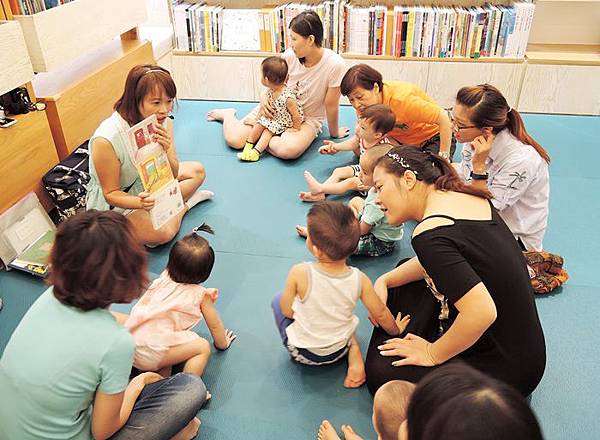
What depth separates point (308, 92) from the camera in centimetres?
351

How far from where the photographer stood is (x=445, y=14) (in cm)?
390

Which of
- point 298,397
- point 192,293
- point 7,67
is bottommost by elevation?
point 298,397

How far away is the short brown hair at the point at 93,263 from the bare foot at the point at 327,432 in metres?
0.80

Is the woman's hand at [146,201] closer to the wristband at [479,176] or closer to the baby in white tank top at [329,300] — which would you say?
the baby in white tank top at [329,300]

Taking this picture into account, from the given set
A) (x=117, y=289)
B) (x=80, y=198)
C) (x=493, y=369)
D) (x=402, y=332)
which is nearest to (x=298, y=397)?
(x=402, y=332)

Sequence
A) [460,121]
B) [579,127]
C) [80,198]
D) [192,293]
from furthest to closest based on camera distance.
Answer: [579,127] < [80,198] < [460,121] < [192,293]

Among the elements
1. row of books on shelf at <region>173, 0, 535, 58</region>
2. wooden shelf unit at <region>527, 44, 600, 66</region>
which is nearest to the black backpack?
row of books on shelf at <region>173, 0, 535, 58</region>

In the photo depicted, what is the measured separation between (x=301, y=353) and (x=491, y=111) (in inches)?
49.7

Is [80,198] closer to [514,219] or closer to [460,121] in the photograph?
[460,121]

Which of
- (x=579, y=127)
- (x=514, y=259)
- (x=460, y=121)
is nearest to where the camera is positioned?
(x=514, y=259)

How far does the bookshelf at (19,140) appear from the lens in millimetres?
2488

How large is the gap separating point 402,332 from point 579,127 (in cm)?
280

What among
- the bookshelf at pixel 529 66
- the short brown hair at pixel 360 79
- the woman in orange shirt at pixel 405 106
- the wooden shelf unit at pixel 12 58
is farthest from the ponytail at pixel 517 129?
the wooden shelf unit at pixel 12 58

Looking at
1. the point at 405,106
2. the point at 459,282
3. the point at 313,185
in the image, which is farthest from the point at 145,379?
the point at 405,106
